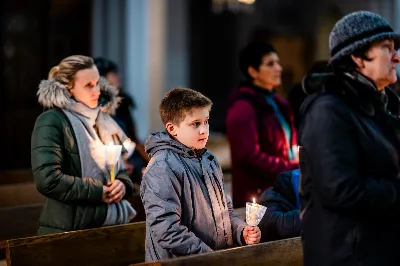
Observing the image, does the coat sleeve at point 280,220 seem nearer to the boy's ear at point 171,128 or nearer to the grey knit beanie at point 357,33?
the boy's ear at point 171,128

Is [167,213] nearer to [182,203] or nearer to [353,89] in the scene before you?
[182,203]

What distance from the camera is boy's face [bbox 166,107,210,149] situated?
3705 mm

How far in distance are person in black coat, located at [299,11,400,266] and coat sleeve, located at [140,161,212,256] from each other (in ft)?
2.54

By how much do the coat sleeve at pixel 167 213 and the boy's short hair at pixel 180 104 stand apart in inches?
10.7

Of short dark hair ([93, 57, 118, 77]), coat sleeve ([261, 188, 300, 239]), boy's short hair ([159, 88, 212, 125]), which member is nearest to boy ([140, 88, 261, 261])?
boy's short hair ([159, 88, 212, 125])

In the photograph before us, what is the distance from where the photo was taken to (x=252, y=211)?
361 centimetres

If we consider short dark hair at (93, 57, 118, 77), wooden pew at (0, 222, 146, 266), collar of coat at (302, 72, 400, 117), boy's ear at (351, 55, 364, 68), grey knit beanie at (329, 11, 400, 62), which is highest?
grey knit beanie at (329, 11, 400, 62)

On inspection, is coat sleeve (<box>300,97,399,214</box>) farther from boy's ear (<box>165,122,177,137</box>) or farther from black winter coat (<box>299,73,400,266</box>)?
boy's ear (<box>165,122,177,137</box>)

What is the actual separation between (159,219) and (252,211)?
1.54 ft

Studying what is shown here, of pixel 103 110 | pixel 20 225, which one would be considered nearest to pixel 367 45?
pixel 103 110

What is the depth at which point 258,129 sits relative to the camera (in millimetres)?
5715

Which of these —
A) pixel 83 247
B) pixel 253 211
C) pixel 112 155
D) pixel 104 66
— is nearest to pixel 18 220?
pixel 83 247

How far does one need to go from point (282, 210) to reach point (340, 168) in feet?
5.90

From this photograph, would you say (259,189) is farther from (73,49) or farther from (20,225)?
(73,49)
